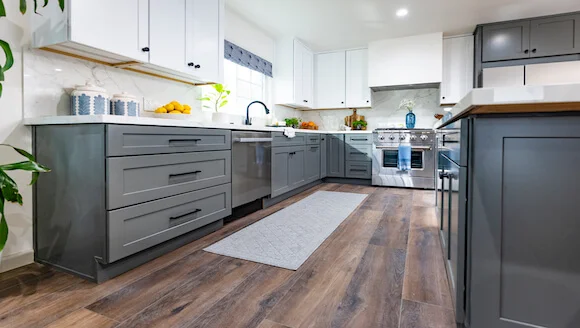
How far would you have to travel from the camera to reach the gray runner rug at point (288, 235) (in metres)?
1.88

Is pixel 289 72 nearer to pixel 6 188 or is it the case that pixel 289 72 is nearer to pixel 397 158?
pixel 397 158

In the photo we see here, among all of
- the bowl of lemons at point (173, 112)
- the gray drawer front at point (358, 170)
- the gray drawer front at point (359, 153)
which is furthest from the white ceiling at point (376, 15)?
the gray drawer front at point (358, 170)

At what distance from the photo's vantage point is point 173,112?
7.31ft

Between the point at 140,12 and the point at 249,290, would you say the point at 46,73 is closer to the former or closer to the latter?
the point at 140,12

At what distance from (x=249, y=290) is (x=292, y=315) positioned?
290 millimetres

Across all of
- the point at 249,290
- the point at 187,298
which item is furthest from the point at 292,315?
the point at 187,298

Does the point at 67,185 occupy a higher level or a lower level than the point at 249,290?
higher

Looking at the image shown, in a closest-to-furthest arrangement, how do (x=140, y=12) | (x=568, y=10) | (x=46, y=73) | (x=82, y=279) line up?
(x=82, y=279)
(x=46, y=73)
(x=140, y=12)
(x=568, y=10)

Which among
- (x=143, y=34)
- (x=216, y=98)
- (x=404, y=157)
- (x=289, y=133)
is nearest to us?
(x=143, y=34)

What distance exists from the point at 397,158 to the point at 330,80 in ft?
5.82

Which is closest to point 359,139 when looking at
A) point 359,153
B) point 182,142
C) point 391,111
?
point 359,153

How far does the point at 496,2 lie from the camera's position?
3426 mm

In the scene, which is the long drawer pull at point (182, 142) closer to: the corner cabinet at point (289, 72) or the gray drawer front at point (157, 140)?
the gray drawer front at point (157, 140)

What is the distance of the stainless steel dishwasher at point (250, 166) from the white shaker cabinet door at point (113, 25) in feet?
3.01
